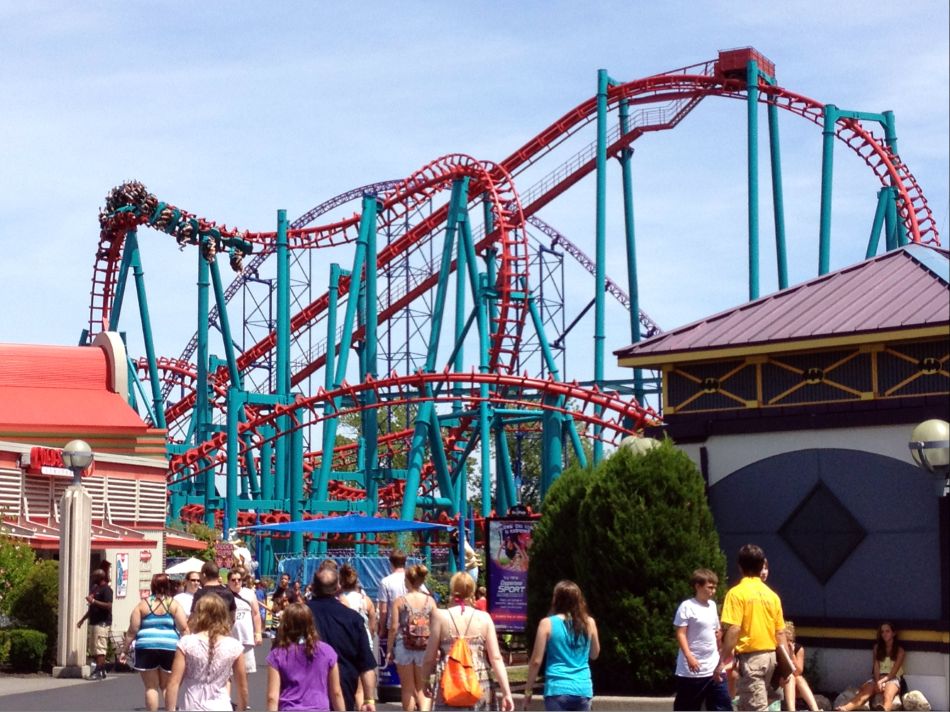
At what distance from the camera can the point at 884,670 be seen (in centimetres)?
1163

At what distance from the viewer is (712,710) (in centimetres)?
920

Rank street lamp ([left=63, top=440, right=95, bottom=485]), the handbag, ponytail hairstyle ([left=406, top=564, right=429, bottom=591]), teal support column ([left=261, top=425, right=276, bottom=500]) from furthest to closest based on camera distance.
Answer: teal support column ([left=261, top=425, right=276, bottom=500])
street lamp ([left=63, top=440, right=95, bottom=485])
ponytail hairstyle ([left=406, top=564, right=429, bottom=591])
the handbag

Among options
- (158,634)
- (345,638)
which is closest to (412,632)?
(158,634)

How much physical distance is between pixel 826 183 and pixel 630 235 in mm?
5130

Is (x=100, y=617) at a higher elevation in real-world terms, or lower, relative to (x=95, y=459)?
lower

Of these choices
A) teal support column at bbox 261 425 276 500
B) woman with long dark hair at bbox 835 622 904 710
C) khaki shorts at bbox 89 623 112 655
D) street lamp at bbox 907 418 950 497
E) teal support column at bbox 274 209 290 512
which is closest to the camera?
street lamp at bbox 907 418 950 497

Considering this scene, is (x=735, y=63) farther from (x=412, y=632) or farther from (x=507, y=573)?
(x=412, y=632)

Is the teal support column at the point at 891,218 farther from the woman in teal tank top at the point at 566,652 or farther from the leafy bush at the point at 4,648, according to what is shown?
the woman in teal tank top at the point at 566,652

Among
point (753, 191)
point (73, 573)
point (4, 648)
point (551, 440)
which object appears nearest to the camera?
point (73, 573)

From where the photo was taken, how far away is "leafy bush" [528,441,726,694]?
12070mm

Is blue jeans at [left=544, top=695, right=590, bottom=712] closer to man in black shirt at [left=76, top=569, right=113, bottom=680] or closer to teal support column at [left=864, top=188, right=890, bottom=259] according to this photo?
man in black shirt at [left=76, top=569, right=113, bottom=680]

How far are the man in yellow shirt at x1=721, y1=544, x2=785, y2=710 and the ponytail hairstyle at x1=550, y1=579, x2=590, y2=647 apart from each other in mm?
1325

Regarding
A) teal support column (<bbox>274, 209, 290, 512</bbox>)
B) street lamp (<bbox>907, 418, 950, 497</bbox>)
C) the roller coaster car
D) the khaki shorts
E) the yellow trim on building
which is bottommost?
the khaki shorts

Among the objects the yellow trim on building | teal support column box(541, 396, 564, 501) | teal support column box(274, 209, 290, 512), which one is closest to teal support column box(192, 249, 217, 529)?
teal support column box(274, 209, 290, 512)
